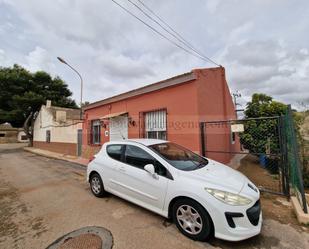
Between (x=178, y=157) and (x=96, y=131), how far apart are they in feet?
26.7

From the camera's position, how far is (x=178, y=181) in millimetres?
3102

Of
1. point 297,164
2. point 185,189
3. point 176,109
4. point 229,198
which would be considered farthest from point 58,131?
point 297,164

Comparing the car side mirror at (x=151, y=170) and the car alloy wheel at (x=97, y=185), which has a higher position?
the car side mirror at (x=151, y=170)

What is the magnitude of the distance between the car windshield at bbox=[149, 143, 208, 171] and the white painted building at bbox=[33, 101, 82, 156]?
10.2 m

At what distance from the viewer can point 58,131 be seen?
656 inches

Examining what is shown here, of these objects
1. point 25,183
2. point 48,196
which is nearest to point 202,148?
point 48,196

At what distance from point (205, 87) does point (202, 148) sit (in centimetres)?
243

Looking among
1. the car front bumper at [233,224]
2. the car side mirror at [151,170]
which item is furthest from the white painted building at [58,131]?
the car front bumper at [233,224]

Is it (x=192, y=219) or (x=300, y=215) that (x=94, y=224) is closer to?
(x=192, y=219)

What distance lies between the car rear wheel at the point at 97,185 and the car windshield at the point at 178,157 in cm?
184

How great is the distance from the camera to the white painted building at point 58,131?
13.5 meters

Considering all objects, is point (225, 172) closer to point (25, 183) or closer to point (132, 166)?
point (132, 166)

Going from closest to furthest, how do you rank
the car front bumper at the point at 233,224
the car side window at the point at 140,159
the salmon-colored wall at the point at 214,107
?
the car front bumper at the point at 233,224
the car side window at the point at 140,159
the salmon-colored wall at the point at 214,107

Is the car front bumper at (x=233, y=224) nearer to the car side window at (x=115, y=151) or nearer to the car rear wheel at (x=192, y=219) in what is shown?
the car rear wheel at (x=192, y=219)
